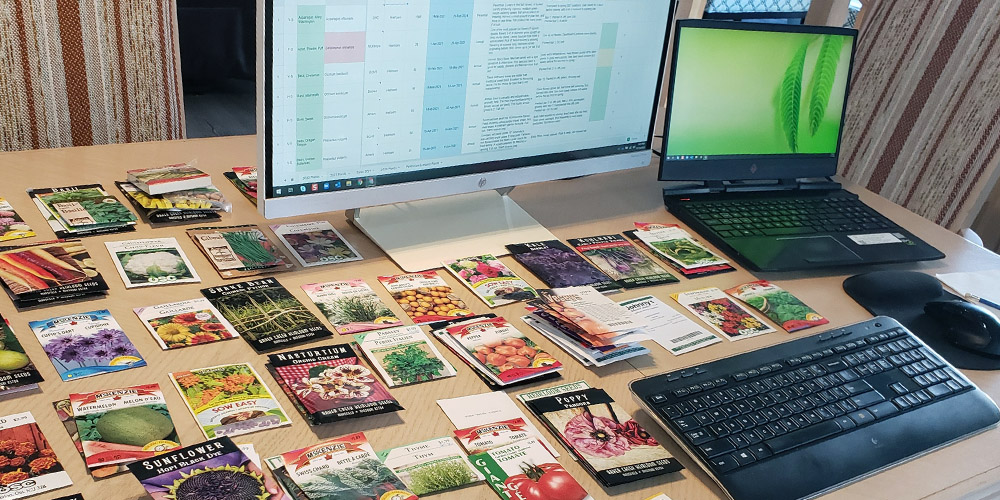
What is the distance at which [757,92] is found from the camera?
1454 millimetres

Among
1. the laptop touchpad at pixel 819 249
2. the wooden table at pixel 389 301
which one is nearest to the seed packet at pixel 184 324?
the wooden table at pixel 389 301

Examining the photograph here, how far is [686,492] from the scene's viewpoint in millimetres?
842

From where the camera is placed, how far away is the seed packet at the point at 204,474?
2.25 feet

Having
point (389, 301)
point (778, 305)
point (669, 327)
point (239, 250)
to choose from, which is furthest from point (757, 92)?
point (239, 250)

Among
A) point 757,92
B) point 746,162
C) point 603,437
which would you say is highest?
point 757,92

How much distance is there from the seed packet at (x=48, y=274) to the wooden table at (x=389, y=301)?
0.05ft

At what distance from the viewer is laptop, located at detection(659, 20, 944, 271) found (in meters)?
1.37

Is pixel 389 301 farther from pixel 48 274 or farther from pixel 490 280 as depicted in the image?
pixel 48 274

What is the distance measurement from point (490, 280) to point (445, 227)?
0.14 meters

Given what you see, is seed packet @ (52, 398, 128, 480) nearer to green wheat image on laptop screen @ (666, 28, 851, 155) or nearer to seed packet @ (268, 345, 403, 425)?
seed packet @ (268, 345, 403, 425)

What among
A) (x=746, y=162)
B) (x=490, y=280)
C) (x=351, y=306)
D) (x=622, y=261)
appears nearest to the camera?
(x=351, y=306)

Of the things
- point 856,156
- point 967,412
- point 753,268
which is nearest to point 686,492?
point 967,412

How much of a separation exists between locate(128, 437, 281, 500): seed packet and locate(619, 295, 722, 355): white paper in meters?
0.54

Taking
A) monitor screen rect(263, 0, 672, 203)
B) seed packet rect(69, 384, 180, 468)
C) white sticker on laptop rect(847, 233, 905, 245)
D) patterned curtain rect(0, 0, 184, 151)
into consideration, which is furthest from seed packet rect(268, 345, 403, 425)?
white sticker on laptop rect(847, 233, 905, 245)
